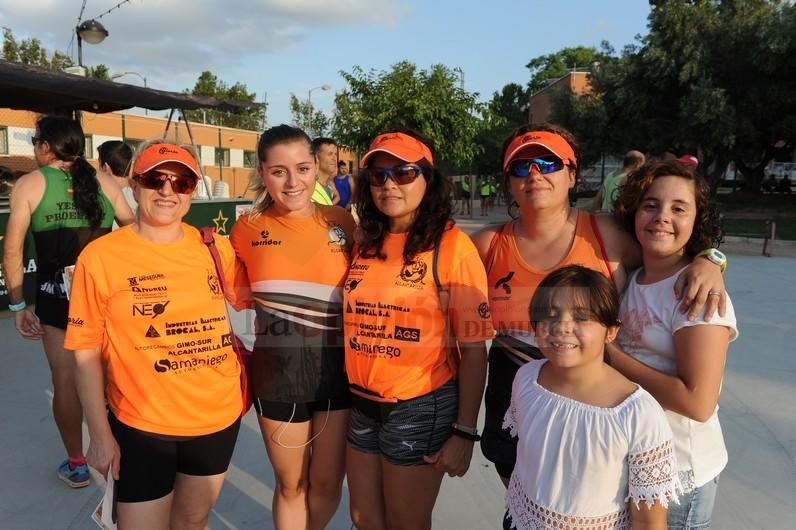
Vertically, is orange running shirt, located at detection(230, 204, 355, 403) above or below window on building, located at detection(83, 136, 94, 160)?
below

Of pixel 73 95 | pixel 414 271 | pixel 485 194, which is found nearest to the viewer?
pixel 414 271

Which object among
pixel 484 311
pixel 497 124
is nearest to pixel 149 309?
pixel 484 311

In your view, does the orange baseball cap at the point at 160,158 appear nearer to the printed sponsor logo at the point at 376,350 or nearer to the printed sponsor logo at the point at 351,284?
the printed sponsor logo at the point at 351,284

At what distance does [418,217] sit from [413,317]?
0.39m

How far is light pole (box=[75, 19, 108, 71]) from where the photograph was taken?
1209 centimetres

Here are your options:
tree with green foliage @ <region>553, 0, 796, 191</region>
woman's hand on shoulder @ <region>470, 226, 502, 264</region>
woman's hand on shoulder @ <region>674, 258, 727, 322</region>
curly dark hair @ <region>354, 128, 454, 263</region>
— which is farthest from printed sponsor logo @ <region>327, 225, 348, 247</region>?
tree with green foliage @ <region>553, 0, 796, 191</region>

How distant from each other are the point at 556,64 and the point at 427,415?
72705 mm

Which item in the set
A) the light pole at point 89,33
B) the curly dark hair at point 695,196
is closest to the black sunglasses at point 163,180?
the curly dark hair at point 695,196

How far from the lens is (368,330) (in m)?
2.02

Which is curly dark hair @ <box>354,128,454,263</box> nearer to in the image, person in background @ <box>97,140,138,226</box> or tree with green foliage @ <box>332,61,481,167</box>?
person in background @ <box>97,140,138,226</box>

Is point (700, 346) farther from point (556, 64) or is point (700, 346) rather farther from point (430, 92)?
point (556, 64)

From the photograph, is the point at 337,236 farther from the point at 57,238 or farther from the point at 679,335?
the point at 57,238

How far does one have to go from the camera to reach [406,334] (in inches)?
78.2

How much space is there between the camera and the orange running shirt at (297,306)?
2.16 meters
